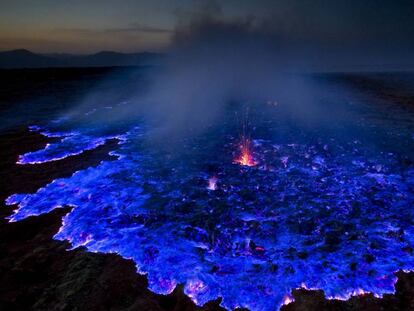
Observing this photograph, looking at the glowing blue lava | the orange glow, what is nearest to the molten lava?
the glowing blue lava

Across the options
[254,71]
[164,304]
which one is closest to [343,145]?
[164,304]

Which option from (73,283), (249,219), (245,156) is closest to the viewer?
(73,283)

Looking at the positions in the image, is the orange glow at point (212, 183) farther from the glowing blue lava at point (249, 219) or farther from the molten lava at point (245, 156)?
the molten lava at point (245, 156)

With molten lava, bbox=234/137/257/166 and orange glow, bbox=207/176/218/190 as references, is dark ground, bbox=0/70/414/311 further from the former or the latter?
molten lava, bbox=234/137/257/166

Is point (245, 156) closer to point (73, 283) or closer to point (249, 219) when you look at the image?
point (249, 219)

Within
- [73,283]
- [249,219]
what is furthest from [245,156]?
[73,283]

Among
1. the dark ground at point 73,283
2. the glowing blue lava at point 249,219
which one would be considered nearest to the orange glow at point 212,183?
the glowing blue lava at point 249,219

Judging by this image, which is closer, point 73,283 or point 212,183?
point 73,283

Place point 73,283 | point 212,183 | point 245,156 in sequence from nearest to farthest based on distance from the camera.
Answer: point 73,283 < point 212,183 < point 245,156
